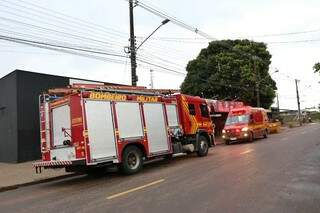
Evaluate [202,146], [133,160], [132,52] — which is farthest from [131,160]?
[132,52]

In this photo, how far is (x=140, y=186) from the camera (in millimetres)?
11852

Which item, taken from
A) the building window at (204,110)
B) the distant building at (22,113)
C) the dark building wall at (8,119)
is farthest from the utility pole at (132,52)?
the dark building wall at (8,119)

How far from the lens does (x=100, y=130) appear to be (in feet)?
46.8

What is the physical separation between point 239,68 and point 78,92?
37.7 m

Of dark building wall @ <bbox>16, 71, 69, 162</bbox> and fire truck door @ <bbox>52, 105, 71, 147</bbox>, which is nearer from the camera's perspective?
fire truck door @ <bbox>52, 105, 71, 147</bbox>

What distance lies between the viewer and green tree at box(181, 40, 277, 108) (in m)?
49.5

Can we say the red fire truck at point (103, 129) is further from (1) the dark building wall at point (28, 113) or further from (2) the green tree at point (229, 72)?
(2) the green tree at point (229, 72)

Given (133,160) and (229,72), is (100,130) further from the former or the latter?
(229,72)

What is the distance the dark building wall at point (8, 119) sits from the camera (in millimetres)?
23906

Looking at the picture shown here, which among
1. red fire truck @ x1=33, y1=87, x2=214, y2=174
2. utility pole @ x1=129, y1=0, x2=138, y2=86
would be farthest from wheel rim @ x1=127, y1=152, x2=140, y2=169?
utility pole @ x1=129, y1=0, x2=138, y2=86

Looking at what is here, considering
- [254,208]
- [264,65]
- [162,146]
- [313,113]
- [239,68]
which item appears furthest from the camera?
[313,113]

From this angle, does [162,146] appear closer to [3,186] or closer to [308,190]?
[3,186]

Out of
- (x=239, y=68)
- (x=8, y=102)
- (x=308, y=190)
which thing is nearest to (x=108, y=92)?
(x=308, y=190)

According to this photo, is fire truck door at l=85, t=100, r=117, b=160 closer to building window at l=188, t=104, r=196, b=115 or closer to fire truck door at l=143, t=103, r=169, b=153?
fire truck door at l=143, t=103, r=169, b=153
